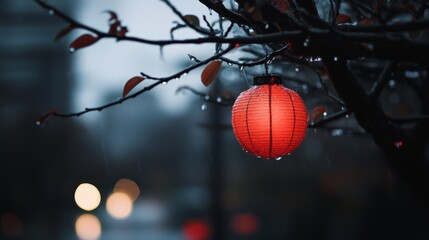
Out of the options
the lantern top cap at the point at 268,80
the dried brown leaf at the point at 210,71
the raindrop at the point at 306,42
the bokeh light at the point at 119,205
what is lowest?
the raindrop at the point at 306,42

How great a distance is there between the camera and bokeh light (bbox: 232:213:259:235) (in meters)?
16.7

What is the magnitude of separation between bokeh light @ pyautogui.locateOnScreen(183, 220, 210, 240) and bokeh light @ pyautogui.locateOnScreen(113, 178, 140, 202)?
518cm

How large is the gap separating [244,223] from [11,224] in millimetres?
8994

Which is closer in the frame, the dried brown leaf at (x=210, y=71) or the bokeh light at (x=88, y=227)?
the dried brown leaf at (x=210, y=71)

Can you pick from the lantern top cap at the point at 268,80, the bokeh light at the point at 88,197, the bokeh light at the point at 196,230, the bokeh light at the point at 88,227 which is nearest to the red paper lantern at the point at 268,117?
the lantern top cap at the point at 268,80

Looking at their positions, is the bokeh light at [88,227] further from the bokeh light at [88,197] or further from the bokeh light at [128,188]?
the bokeh light at [128,188]

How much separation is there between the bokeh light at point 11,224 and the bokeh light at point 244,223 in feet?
27.0

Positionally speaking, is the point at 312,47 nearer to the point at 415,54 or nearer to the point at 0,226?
the point at 415,54

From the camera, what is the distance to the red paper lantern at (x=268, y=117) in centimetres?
347

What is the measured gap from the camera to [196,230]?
57.1ft

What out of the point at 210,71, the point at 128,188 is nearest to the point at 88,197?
the point at 128,188

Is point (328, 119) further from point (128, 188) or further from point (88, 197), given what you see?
point (128, 188)

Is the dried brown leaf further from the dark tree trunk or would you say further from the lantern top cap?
the dark tree trunk

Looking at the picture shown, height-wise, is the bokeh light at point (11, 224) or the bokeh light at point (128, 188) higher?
the bokeh light at point (128, 188)
